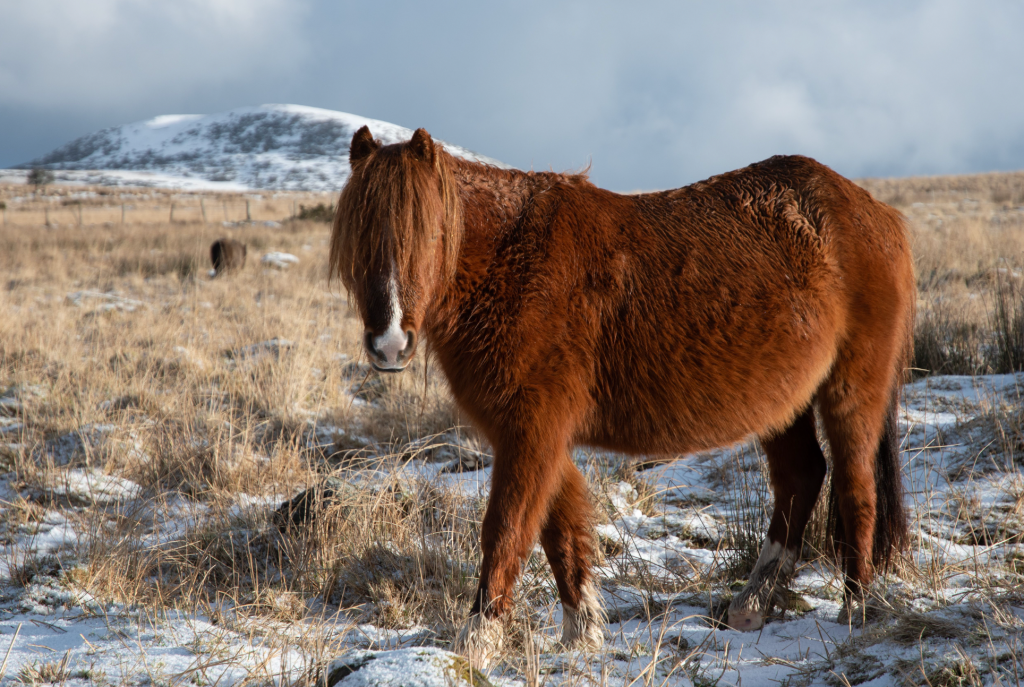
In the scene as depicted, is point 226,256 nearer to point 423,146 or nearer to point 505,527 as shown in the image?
point 423,146

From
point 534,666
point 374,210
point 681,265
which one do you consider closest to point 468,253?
point 374,210

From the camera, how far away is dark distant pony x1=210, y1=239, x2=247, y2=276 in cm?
1445

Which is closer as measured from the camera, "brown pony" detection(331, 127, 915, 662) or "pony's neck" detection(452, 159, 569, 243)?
"brown pony" detection(331, 127, 915, 662)

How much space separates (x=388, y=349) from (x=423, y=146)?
79cm

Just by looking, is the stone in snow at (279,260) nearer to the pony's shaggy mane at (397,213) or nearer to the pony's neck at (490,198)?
the pony's neck at (490,198)

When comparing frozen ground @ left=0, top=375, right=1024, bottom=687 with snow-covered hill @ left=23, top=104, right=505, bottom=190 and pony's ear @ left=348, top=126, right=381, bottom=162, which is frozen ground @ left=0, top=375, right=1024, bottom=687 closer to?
pony's ear @ left=348, top=126, right=381, bottom=162

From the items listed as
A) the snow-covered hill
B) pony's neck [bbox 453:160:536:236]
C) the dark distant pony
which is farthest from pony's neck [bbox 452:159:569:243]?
the snow-covered hill

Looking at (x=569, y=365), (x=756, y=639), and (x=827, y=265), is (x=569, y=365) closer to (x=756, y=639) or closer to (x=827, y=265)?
(x=827, y=265)

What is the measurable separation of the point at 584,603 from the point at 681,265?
146 centimetres

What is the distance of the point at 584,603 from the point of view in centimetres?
268

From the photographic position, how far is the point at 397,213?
7.30 feet

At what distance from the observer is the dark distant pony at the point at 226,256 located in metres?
14.4

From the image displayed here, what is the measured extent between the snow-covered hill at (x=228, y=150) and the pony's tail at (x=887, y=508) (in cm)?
10301

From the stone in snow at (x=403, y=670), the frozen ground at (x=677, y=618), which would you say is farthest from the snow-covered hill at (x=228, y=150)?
the stone in snow at (x=403, y=670)
